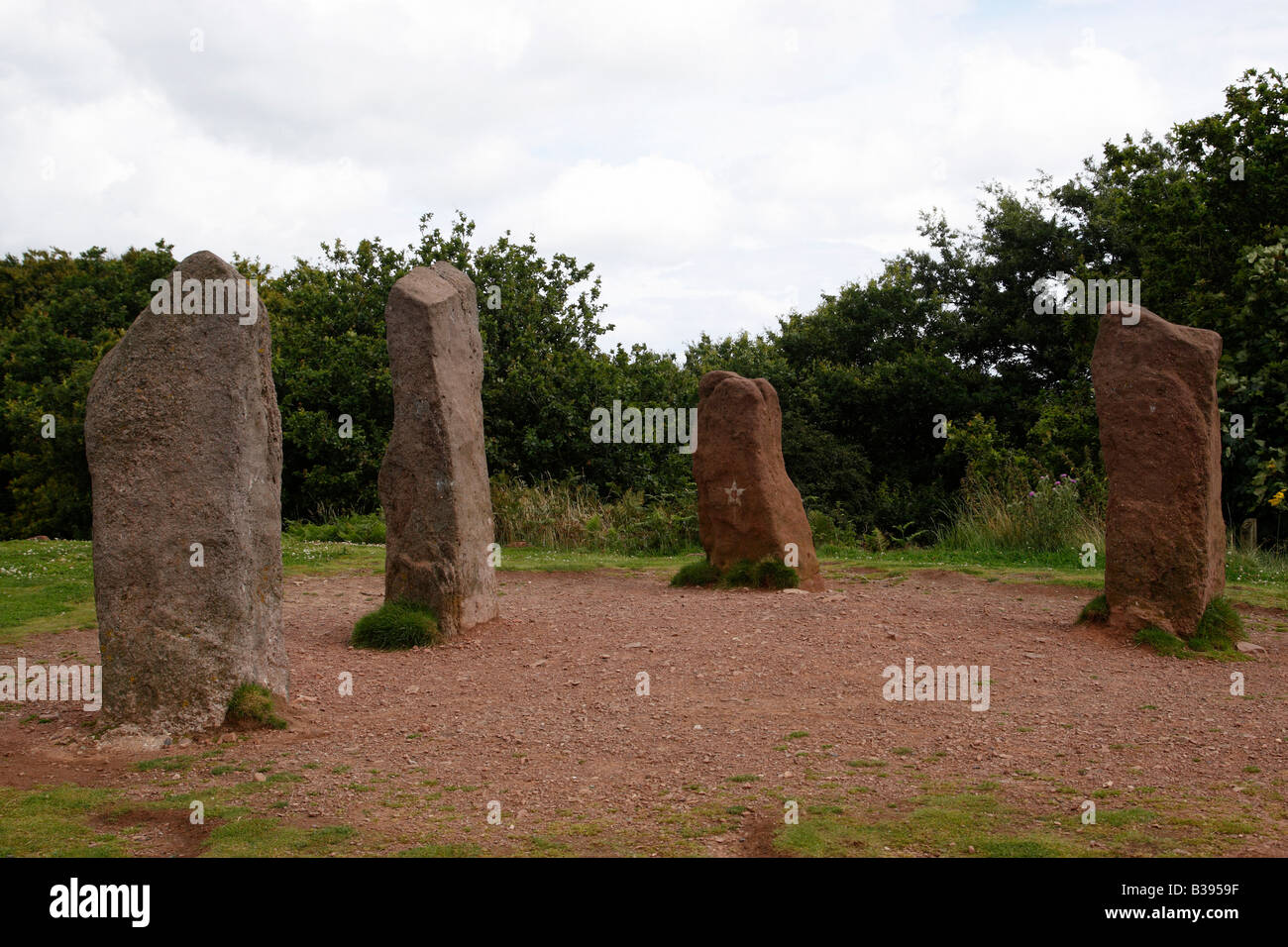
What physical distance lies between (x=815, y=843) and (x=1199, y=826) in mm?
1854

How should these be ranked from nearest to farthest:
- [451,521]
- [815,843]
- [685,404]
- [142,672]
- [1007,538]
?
[815,843] < [142,672] < [451,521] < [1007,538] < [685,404]

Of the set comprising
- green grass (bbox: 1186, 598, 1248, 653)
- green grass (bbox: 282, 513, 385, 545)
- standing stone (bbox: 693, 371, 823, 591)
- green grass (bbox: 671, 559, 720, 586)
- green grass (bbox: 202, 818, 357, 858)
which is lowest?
green grass (bbox: 202, 818, 357, 858)

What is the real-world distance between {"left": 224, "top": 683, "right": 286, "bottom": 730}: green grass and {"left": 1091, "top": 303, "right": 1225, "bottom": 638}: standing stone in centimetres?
719

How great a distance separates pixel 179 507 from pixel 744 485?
6.61m

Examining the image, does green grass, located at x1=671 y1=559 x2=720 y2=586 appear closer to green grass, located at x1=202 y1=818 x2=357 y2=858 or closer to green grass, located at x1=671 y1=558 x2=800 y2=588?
green grass, located at x1=671 y1=558 x2=800 y2=588

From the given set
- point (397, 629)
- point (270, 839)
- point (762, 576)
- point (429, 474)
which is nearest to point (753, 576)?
point (762, 576)

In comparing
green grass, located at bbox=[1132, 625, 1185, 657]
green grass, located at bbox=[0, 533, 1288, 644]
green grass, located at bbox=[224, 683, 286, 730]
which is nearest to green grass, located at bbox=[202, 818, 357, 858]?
green grass, located at bbox=[224, 683, 286, 730]

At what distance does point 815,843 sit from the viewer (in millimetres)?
4887

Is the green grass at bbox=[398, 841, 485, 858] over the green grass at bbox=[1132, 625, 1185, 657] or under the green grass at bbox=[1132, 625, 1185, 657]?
under

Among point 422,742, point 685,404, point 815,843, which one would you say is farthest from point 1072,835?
point 685,404

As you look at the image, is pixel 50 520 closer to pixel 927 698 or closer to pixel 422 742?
pixel 422 742

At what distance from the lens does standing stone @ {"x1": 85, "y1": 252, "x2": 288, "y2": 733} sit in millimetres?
6473

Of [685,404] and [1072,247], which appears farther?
[1072,247]

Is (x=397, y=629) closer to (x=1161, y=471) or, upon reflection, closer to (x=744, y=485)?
(x=744, y=485)
